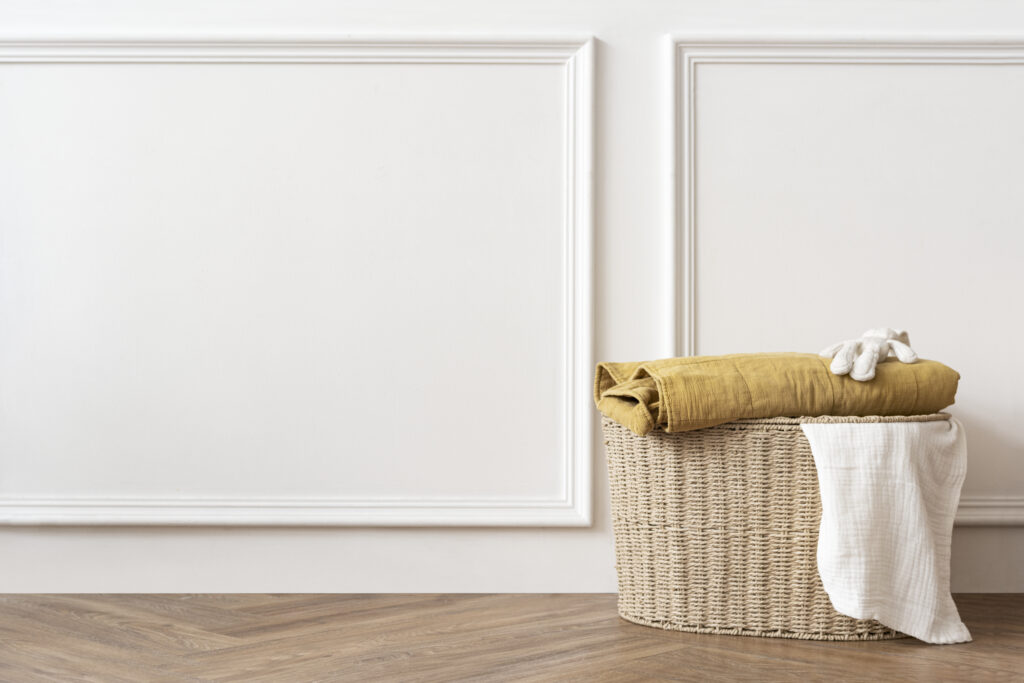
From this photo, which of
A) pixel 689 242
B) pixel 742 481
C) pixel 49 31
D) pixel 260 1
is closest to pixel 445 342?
pixel 689 242

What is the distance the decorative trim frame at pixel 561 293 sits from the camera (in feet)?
5.01

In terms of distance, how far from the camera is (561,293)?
1570mm

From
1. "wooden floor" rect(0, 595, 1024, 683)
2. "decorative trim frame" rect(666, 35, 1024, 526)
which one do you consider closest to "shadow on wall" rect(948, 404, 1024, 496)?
"wooden floor" rect(0, 595, 1024, 683)

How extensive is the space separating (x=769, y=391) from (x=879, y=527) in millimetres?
224

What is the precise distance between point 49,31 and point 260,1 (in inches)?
14.7

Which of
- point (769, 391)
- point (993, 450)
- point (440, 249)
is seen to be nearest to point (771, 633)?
point (769, 391)

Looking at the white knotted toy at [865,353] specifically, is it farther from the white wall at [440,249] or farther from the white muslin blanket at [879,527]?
the white wall at [440,249]

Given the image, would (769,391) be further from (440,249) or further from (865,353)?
(440,249)

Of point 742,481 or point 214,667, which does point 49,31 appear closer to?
point 214,667

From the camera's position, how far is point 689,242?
1562mm

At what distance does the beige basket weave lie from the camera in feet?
4.02

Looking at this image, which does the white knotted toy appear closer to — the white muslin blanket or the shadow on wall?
the white muslin blanket

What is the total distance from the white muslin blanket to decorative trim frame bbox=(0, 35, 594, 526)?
467 millimetres

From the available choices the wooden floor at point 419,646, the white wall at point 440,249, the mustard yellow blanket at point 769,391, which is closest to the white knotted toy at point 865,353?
the mustard yellow blanket at point 769,391
